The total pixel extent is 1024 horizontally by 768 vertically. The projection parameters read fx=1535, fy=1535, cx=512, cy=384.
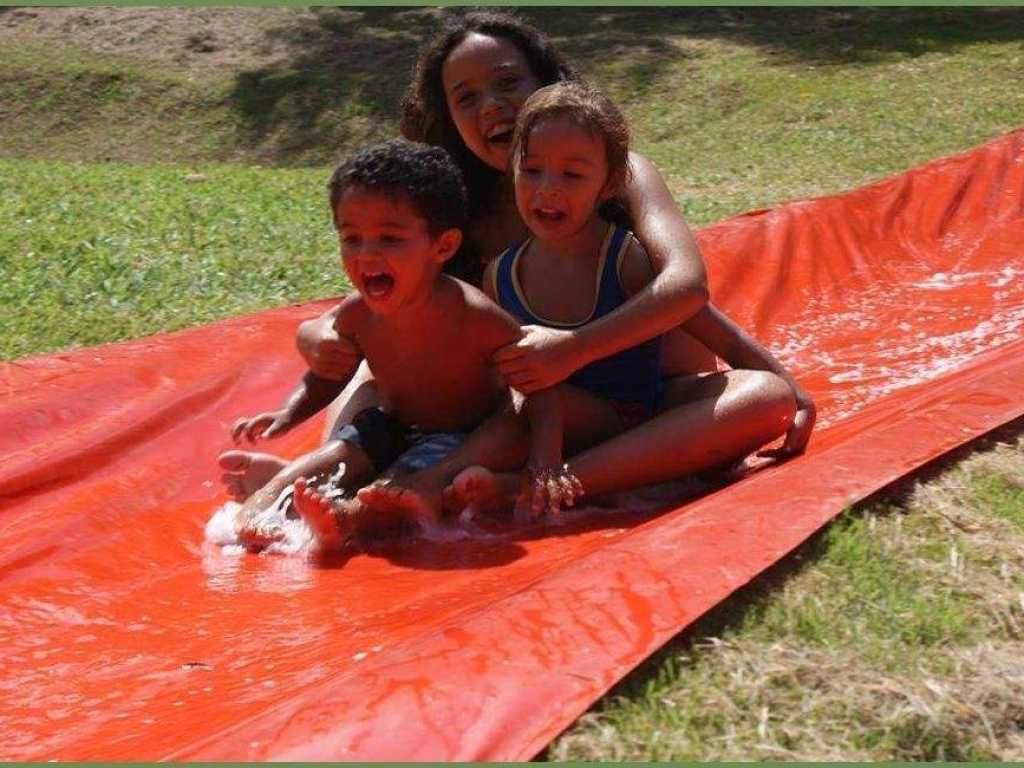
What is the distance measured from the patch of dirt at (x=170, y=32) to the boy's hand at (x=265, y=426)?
10410 millimetres

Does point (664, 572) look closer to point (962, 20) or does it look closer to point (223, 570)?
point (223, 570)

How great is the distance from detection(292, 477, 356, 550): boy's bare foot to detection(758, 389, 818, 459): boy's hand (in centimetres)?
90

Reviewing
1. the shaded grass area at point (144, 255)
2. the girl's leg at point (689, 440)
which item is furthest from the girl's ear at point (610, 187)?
the shaded grass area at point (144, 255)

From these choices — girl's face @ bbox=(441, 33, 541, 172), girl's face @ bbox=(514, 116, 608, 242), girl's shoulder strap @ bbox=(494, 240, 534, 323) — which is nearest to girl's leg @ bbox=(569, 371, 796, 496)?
girl's shoulder strap @ bbox=(494, 240, 534, 323)

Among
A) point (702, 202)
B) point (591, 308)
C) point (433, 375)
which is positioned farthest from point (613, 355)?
point (702, 202)

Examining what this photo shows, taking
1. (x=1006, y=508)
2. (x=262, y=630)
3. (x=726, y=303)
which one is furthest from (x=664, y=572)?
(x=726, y=303)

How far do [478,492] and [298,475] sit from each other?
37cm

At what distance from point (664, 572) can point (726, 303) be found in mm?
2312

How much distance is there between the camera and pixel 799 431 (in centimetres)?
315

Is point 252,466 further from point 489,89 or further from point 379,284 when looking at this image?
point 489,89

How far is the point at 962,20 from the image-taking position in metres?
11.9

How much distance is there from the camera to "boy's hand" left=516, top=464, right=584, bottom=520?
292 cm

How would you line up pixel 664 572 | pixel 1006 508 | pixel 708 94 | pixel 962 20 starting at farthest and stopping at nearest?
1. pixel 962 20
2. pixel 708 94
3. pixel 1006 508
4. pixel 664 572

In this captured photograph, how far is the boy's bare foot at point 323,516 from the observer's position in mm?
2828
